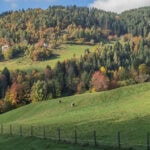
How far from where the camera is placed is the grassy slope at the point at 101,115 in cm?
6022

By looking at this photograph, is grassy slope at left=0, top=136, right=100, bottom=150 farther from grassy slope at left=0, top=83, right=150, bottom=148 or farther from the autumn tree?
the autumn tree

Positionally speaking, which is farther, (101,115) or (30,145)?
(101,115)

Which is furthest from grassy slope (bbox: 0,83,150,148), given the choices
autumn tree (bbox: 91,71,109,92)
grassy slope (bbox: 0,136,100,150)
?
autumn tree (bbox: 91,71,109,92)

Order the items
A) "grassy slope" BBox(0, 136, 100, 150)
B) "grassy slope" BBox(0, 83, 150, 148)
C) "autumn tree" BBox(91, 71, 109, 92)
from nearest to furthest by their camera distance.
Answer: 1. "grassy slope" BBox(0, 136, 100, 150)
2. "grassy slope" BBox(0, 83, 150, 148)
3. "autumn tree" BBox(91, 71, 109, 92)

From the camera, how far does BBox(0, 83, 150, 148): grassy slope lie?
6022cm

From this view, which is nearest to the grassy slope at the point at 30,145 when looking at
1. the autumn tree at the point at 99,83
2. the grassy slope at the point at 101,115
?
the grassy slope at the point at 101,115

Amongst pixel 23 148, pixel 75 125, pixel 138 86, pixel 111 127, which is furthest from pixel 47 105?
pixel 23 148

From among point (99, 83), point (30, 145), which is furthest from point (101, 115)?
point (99, 83)

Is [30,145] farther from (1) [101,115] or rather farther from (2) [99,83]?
(2) [99,83]

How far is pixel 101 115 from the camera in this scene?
269ft

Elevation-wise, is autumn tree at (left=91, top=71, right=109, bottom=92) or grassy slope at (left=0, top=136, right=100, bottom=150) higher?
grassy slope at (left=0, top=136, right=100, bottom=150)

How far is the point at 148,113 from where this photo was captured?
243ft

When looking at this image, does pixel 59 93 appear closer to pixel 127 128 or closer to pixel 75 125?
pixel 75 125

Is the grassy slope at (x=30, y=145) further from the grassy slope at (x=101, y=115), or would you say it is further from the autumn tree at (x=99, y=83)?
the autumn tree at (x=99, y=83)
